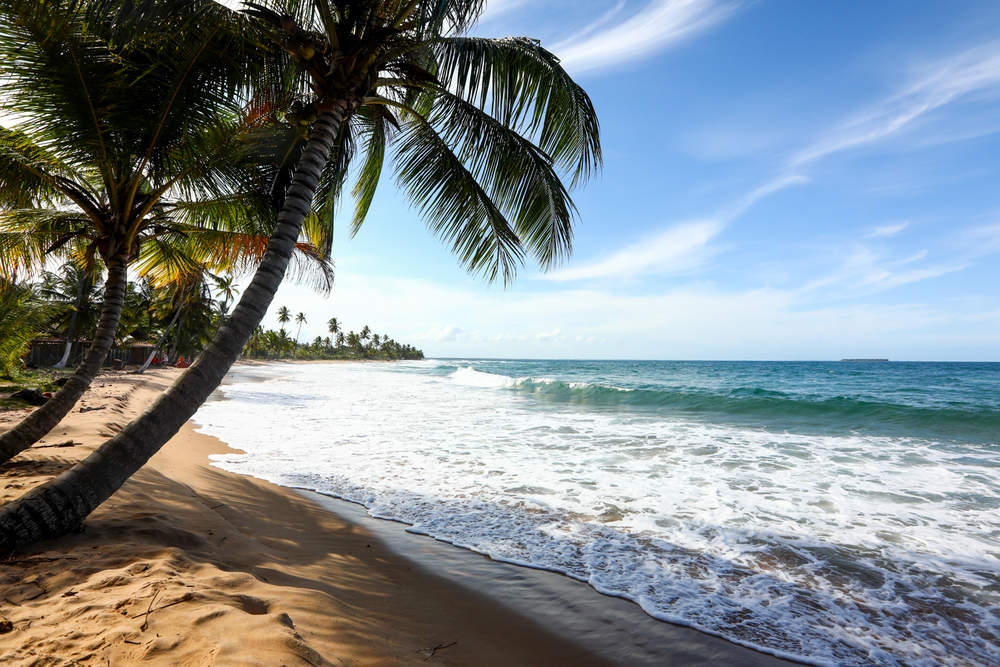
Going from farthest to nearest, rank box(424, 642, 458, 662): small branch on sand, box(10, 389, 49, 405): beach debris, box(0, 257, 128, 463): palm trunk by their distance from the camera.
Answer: box(10, 389, 49, 405): beach debris, box(0, 257, 128, 463): palm trunk, box(424, 642, 458, 662): small branch on sand

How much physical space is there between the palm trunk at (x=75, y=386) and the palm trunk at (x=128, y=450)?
2262 mm

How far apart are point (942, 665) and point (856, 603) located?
2.08ft

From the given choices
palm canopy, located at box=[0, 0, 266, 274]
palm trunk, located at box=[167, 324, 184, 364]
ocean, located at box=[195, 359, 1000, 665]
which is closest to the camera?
ocean, located at box=[195, 359, 1000, 665]

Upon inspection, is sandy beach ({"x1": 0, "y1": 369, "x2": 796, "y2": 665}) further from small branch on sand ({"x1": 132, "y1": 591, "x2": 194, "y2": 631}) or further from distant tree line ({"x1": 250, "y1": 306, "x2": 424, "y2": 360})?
distant tree line ({"x1": 250, "y1": 306, "x2": 424, "y2": 360})

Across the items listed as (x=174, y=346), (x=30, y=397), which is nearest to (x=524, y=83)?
(x=30, y=397)

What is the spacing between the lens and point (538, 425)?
1152cm

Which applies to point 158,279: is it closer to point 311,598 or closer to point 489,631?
point 311,598

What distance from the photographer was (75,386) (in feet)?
15.7

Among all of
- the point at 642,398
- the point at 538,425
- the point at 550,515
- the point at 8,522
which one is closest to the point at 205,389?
the point at 8,522

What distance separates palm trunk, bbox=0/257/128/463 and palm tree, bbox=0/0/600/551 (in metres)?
2.38

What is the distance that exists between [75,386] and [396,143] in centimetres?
473

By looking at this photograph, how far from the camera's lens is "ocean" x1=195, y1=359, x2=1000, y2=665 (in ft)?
10.1

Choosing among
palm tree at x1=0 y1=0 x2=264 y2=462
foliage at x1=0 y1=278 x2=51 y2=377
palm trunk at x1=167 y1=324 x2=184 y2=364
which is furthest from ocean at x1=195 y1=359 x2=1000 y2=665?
palm trunk at x1=167 y1=324 x2=184 y2=364

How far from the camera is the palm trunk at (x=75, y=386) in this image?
4.47 meters
